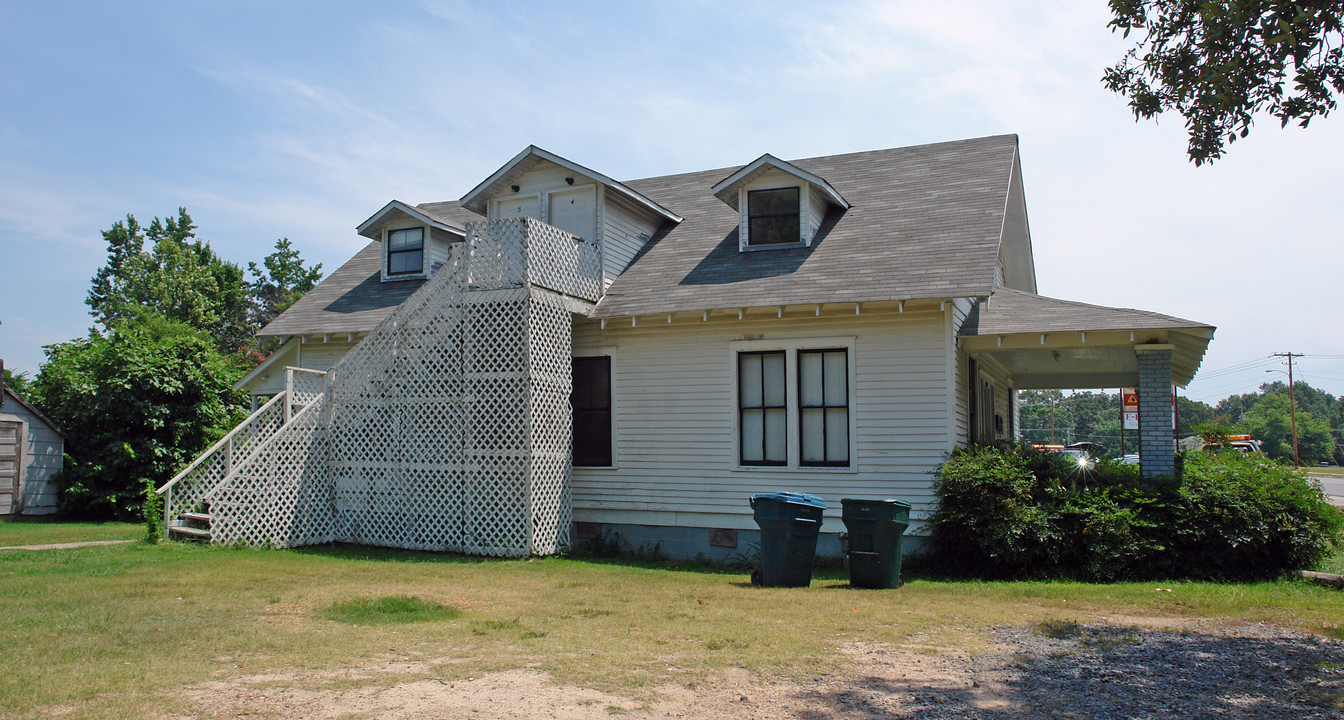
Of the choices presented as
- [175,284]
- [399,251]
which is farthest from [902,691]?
[175,284]

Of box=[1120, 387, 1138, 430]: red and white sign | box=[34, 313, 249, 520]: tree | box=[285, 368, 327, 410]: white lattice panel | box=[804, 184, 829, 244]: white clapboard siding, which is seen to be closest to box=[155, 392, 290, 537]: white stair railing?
box=[285, 368, 327, 410]: white lattice panel

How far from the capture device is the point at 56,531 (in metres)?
16.2

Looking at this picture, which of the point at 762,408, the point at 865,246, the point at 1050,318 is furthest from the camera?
the point at 865,246

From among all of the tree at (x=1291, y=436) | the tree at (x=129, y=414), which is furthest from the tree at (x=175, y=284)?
the tree at (x=1291, y=436)

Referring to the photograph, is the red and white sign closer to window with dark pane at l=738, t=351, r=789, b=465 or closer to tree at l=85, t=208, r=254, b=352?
window with dark pane at l=738, t=351, r=789, b=465

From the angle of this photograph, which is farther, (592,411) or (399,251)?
(399,251)

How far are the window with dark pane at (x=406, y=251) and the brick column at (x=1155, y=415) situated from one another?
1336 cm

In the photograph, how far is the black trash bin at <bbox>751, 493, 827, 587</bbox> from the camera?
36.7 ft

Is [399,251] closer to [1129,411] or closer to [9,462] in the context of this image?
[9,462]

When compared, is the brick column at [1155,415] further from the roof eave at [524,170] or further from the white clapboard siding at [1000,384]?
the roof eave at [524,170]

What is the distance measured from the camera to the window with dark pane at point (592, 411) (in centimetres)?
1491

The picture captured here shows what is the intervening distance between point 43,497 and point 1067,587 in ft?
65.0

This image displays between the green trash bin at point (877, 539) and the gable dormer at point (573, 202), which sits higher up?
the gable dormer at point (573, 202)

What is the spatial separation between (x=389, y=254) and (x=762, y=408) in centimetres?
952
